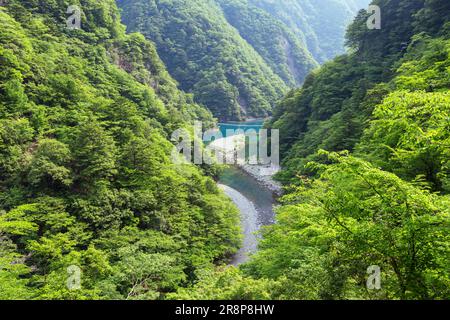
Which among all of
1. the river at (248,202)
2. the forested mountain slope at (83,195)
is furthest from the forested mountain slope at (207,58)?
the forested mountain slope at (83,195)

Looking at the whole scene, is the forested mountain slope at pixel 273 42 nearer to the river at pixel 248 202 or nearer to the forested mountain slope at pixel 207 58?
the forested mountain slope at pixel 207 58

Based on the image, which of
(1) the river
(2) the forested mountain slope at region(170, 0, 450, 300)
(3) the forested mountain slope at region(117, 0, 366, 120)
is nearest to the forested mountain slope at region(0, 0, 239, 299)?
(1) the river

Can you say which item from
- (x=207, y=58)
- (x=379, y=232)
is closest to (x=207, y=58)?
(x=207, y=58)

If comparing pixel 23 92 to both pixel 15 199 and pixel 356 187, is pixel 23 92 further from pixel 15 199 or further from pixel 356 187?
pixel 356 187

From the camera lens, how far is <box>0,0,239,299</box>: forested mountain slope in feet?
50.4

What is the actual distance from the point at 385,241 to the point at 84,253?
13.9 meters

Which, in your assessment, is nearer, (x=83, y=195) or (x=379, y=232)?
(x=379, y=232)

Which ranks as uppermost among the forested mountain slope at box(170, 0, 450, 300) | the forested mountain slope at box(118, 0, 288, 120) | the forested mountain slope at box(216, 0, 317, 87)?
the forested mountain slope at box(216, 0, 317, 87)

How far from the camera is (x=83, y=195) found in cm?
2028

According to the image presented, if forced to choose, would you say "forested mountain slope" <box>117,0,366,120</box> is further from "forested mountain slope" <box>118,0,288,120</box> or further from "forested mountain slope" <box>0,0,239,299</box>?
"forested mountain slope" <box>0,0,239,299</box>

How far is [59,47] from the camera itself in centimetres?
3362

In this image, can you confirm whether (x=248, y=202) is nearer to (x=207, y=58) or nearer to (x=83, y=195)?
(x=83, y=195)

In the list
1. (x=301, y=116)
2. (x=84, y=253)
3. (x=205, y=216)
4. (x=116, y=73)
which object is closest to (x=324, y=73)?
(x=301, y=116)

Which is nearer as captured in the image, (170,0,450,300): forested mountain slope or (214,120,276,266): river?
(170,0,450,300): forested mountain slope
